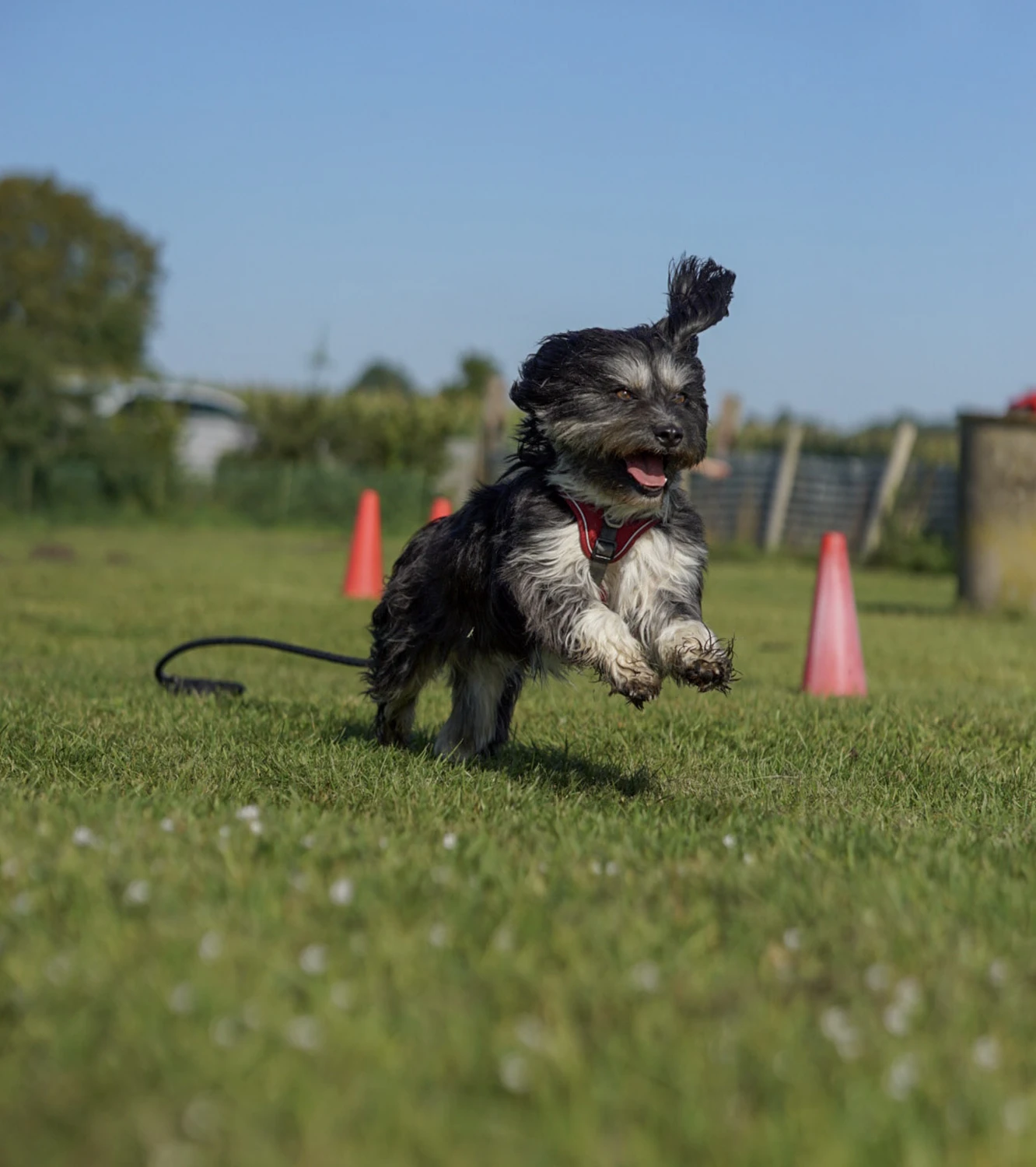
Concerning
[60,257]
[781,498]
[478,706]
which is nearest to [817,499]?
[781,498]

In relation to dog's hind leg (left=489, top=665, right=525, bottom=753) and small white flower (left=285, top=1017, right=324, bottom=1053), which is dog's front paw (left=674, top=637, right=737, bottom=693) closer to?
dog's hind leg (left=489, top=665, right=525, bottom=753)

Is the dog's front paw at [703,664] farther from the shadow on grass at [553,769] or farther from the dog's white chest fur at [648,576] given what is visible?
the shadow on grass at [553,769]

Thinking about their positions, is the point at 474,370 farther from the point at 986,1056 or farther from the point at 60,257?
the point at 986,1056

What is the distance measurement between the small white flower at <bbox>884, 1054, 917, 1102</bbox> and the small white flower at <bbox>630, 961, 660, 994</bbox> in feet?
1.60

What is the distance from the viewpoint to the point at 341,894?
3211mm

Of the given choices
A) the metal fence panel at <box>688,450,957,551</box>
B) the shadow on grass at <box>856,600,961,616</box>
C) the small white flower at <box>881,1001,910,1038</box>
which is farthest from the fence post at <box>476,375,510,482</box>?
the small white flower at <box>881,1001,910,1038</box>

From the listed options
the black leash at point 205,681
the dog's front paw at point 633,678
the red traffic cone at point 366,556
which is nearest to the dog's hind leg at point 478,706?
the dog's front paw at point 633,678

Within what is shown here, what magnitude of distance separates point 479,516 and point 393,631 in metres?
0.76

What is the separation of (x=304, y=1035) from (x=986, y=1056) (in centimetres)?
113

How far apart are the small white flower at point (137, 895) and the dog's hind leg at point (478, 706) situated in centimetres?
288

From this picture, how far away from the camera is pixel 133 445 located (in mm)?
33031

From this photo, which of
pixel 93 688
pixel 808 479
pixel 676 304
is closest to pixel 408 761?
pixel 676 304

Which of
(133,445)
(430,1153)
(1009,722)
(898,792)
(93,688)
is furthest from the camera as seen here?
(133,445)

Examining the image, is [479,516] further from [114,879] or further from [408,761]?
[114,879]
